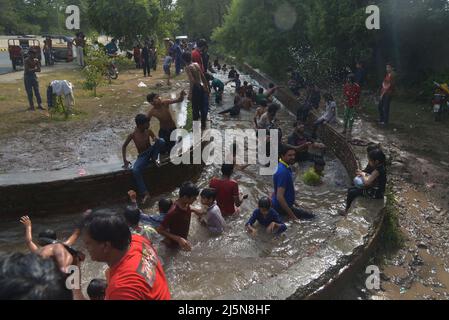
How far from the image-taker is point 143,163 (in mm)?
6098

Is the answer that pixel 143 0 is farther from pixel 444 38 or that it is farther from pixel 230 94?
pixel 444 38

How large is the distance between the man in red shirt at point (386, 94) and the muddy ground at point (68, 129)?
6504mm

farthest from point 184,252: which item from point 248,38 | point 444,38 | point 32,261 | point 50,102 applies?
point 248,38

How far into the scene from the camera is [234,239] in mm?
5316

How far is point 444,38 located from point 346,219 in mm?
12163

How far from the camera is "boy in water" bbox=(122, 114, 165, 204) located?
6.00 meters

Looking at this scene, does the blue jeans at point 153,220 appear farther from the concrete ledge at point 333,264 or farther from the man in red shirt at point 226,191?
the concrete ledge at point 333,264

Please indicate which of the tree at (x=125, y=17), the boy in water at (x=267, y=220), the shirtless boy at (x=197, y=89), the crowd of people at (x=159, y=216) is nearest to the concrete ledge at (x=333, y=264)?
the crowd of people at (x=159, y=216)

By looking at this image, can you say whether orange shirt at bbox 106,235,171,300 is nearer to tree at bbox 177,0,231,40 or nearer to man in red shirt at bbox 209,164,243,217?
man in red shirt at bbox 209,164,243,217

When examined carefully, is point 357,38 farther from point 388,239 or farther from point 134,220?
point 134,220

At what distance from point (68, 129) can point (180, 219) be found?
583 cm

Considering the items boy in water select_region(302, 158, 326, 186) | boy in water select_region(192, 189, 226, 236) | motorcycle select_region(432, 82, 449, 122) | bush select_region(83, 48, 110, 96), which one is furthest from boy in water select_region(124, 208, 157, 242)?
bush select_region(83, 48, 110, 96)

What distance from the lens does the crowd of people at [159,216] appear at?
63.9 inches

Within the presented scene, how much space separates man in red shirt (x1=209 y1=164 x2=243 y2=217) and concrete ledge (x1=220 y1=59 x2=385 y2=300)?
1.64 metres
